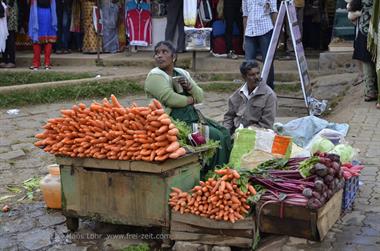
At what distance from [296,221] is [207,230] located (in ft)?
2.10

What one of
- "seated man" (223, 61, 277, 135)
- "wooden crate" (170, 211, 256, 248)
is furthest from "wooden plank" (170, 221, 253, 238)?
"seated man" (223, 61, 277, 135)

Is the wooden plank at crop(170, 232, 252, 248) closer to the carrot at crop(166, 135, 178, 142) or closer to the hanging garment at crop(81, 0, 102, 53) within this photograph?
the carrot at crop(166, 135, 178, 142)

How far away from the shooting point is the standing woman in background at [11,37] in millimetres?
11789

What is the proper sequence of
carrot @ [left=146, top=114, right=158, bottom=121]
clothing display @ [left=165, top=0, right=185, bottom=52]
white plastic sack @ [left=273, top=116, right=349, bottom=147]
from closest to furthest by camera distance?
carrot @ [left=146, top=114, right=158, bottom=121], white plastic sack @ [left=273, top=116, right=349, bottom=147], clothing display @ [left=165, top=0, right=185, bottom=52]

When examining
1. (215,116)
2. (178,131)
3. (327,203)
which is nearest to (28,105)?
(215,116)

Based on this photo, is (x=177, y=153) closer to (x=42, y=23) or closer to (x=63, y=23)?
(x=42, y=23)

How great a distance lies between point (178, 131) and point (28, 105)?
5.92 meters

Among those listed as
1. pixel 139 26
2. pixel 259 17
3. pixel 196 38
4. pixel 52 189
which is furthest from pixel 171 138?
pixel 139 26

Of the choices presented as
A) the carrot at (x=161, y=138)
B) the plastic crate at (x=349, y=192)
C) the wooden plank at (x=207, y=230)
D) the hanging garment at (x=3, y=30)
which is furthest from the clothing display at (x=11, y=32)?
the plastic crate at (x=349, y=192)

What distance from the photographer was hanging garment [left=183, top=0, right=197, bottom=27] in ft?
36.2

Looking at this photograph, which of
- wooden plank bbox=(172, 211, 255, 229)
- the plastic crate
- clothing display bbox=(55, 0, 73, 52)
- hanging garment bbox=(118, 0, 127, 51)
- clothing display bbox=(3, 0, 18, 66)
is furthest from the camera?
hanging garment bbox=(118, 0, 127, 51)

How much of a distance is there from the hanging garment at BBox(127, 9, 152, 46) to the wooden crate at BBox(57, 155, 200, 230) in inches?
315

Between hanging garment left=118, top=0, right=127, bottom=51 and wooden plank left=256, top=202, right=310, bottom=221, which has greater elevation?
hanging garment left=118, top=0, right=127, bottom=51

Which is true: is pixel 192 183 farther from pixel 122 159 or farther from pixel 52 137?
pixel 52 137
